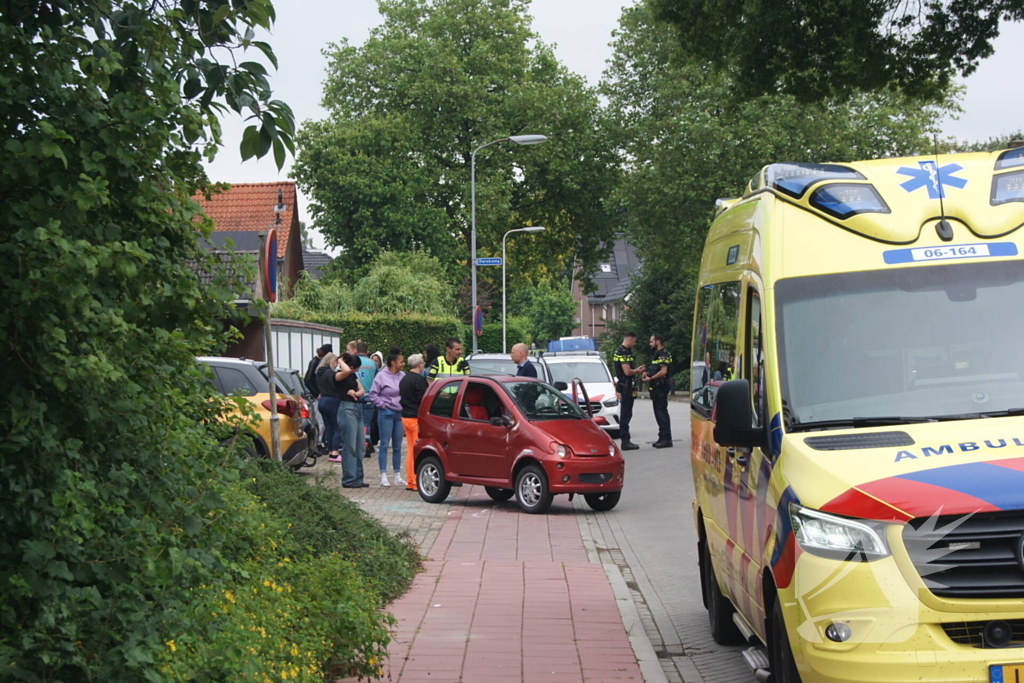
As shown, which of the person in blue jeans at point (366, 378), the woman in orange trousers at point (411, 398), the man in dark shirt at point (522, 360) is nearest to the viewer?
the woman in orange trousers at point (411, 398)

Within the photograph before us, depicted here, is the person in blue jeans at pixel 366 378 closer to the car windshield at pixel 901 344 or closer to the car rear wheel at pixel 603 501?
the car rear wheel at pixel 603 501

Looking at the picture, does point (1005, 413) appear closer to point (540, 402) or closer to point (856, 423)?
point (856, 423)

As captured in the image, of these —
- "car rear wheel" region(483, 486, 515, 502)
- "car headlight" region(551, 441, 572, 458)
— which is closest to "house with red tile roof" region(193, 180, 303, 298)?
"car rear wheel" region(483, 486, 515, 502)

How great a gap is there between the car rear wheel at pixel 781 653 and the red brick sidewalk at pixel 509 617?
4.76 ft

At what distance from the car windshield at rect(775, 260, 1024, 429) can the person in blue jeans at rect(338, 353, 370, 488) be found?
1132 centimetres

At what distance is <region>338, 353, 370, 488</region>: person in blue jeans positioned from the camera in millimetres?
16469

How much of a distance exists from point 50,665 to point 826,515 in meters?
2.82

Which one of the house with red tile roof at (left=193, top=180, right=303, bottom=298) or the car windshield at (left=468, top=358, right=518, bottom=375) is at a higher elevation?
the house with red tile roof at (left=193, top=180, right=303, bottom=298)

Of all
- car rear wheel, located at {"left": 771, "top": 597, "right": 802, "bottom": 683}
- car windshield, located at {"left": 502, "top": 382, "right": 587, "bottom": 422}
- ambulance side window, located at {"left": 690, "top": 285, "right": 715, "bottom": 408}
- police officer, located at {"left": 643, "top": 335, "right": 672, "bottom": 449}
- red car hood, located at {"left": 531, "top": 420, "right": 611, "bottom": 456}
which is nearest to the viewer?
car rear wheel, located at {"left": 771, "top": 597, "right": 802, "bottom": 683}

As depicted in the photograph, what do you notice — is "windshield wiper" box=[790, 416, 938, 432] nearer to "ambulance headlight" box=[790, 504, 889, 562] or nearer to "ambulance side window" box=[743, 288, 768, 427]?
"ambulance side window" box=[743, 288, 768, 427]

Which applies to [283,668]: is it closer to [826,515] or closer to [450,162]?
[826,515]

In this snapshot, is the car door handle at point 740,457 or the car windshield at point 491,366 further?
the car windshield at point 491,366

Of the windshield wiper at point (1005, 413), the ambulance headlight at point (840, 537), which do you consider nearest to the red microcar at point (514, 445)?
the windshield wiper at point (1005, 413)

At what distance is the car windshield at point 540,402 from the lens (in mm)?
14681
